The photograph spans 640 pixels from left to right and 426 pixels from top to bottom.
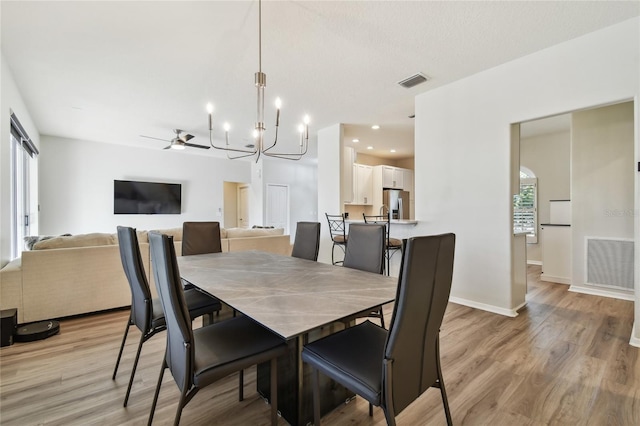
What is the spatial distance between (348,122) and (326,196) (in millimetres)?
1364

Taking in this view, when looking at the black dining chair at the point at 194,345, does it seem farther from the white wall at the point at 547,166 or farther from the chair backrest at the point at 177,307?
the white wall at the point at 547,166

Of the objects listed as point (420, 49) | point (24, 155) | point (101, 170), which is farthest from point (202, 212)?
point (420, 49)

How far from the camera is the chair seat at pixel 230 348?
1.22 metres

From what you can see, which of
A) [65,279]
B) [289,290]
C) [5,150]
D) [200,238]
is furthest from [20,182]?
[289,290]

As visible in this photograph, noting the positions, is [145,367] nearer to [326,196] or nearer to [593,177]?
[326,196]

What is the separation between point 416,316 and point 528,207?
6.20m

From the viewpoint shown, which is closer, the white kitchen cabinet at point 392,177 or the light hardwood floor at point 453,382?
the light hardwood floor at point 453,382

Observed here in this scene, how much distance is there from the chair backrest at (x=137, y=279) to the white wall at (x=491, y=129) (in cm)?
317

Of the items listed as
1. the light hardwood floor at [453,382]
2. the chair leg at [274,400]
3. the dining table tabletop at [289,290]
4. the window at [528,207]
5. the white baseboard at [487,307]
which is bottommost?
the light hardwood floor at [453,382]

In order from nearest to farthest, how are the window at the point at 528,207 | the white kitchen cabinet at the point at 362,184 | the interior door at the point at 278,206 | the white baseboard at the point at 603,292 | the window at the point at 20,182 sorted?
the white baseboard at the point at 603,292, the window at the point at 20,182, the window at the point at 528,207, the white kitchen cabinet at the point at 362,184, the interior door at the point at 278,206

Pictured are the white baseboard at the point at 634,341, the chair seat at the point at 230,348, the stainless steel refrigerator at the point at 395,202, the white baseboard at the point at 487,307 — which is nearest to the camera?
the chair seat at the point at 230,348

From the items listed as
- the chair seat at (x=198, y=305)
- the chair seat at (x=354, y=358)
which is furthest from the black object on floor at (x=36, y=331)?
the chair seat at (x=354, y=358)

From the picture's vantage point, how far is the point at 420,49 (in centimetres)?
274

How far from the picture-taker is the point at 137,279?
1.71 m
